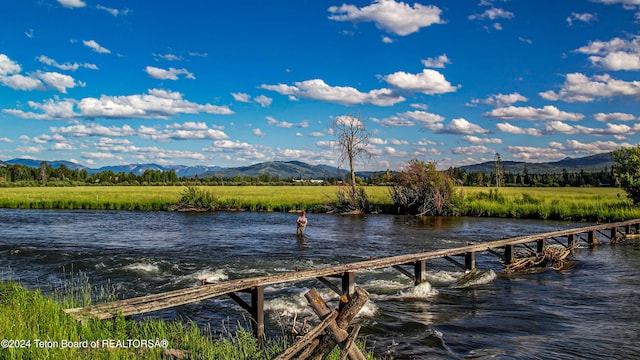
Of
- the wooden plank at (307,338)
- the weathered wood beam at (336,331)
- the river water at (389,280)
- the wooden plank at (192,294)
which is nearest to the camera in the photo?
the weathered wood beam at (336,331)

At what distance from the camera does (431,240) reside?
93.0ft

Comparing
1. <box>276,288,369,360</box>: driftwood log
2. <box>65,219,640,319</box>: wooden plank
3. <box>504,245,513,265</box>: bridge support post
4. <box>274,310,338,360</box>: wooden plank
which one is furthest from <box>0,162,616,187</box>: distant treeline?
<box>274,310,338,360</box>: wooden plank

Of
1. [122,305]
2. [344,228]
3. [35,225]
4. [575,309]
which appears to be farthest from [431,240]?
[35,225]

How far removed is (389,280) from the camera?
17.7 m

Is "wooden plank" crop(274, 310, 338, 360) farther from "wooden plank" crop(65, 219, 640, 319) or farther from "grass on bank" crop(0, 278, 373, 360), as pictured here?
"wooden plank" crop(65, 219, 640, 319)

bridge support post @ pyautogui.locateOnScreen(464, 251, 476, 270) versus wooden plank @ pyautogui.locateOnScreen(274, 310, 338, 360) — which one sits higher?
wooden plank @ pyautogui.locateOnScreen(274, 310, 338, 360)

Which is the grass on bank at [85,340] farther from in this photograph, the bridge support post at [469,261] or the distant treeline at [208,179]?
the distant treeline at [208,179]

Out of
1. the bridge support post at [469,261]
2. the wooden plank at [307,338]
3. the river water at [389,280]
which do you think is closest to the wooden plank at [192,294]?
the river water at [389,280]

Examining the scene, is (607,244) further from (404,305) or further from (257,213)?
(257,213)

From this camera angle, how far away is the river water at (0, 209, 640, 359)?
11.1 meters

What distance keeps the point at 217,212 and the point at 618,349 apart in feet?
136

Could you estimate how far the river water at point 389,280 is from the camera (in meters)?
11.1

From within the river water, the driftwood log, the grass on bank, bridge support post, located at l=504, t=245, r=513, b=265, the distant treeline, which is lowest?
the river water

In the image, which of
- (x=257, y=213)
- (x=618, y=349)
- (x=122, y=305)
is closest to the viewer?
(x=122, y=305)
